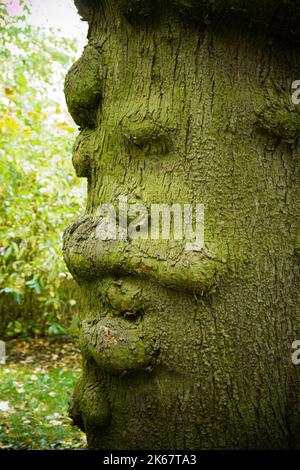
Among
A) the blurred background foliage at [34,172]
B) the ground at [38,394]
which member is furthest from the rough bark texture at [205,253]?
the blurred background foliage at [34,172]

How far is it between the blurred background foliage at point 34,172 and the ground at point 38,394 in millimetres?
338

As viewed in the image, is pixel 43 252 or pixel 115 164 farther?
pixel 43 252

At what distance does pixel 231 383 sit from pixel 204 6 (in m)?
1.33

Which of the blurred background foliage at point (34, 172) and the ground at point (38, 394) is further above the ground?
the blurred background foliage at point (34, 172)

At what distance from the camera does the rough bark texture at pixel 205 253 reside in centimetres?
183

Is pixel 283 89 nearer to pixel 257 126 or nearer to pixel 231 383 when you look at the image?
pixel 257 126

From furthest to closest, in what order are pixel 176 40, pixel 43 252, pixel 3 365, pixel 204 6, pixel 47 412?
pixel 43 252 → pixel 3 365 → pixel 47 412 → pixel 176 40 → pixel 204 6

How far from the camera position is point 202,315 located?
1.84 metres

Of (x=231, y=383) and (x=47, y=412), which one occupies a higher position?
(x=231, y=383)

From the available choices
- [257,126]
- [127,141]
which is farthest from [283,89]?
[127,141]

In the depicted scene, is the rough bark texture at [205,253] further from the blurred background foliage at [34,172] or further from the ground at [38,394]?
the blurred background foliage at [34,172]

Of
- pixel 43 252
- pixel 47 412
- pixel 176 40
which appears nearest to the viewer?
pixel 176 40

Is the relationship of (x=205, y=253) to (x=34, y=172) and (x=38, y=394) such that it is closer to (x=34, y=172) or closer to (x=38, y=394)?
(x=38, y=394)

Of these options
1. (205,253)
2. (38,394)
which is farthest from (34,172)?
(205,253)
